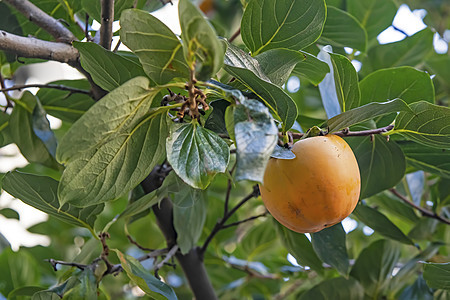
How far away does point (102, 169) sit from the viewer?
43 cm

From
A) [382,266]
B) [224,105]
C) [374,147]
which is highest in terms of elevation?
[224,105]

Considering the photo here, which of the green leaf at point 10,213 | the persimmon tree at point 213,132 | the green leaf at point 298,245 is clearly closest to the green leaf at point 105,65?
the persimmon tree at point 213,132

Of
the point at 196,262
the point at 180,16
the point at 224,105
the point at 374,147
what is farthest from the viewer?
the point at 196,262

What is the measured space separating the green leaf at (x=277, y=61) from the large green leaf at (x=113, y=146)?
0.10 meters

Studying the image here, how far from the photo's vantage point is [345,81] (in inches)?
21.0

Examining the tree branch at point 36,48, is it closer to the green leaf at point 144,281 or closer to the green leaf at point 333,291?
the green leaf at point 144,281

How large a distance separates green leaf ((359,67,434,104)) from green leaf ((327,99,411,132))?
0.18 metres

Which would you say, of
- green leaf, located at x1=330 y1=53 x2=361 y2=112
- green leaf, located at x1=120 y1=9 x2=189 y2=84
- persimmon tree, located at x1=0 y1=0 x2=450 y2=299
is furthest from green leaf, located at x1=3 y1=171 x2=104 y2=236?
green leaf, located at x1=330 y1=53 x2=361 y2=112

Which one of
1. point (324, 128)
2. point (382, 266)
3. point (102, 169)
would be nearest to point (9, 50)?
point (102, 169)

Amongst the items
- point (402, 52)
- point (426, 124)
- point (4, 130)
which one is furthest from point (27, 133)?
point (402, 52)

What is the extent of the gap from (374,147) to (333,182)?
197 mm

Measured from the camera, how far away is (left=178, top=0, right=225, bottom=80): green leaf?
13.1 inches

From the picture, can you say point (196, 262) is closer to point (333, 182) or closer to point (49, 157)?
point (49, 157)

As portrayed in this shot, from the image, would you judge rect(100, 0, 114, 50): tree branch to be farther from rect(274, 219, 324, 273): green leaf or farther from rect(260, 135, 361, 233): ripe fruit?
rect(274, 219, 324, 273): green leaf
